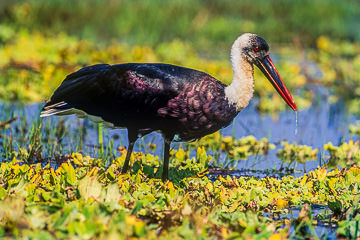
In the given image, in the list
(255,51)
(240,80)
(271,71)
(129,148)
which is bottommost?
(129,148)

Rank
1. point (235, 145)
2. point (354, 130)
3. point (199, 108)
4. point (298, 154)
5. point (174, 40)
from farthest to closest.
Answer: point (174, 40), point (354, 130), point (235, 145), point (298, 154), point (199, 108)

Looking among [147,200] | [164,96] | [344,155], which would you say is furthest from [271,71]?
[147,200]

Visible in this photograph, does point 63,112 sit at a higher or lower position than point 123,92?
lower

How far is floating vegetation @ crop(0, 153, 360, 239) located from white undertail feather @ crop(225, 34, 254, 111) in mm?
650

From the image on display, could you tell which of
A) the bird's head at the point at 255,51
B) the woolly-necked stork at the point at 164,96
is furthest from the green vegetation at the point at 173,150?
the bird's head at the point at 255,51

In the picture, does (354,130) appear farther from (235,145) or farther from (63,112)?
(63,112)

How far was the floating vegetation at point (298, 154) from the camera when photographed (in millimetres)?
6234

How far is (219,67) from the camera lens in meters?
9.43

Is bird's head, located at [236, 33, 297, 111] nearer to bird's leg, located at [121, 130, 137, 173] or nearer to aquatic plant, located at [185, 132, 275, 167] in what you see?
bird's leg, located at [121, 130, 137, 173]

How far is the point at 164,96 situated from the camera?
4.84 meters

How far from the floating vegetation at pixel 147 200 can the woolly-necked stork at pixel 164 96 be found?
42 cm

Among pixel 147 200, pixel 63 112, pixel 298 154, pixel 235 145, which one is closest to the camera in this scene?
pixel 147 200

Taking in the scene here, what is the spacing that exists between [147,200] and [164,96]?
946 millimetres

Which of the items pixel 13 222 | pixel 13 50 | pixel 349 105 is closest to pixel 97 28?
pixel 13 50
